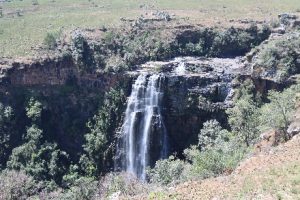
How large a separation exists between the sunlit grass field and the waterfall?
18730 mm

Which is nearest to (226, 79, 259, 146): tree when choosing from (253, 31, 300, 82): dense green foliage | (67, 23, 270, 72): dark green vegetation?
(253, 31, 300, 82): dense green foliage

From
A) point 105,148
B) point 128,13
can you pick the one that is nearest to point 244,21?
point 128,13

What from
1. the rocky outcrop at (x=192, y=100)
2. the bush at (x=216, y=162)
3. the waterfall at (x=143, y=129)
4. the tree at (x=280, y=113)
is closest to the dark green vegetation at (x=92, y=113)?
the rocky outcrop at (x=192, y=100)

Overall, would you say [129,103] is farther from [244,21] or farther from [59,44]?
[244,21]

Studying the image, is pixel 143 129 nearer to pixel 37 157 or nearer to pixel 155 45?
pixel 37 157

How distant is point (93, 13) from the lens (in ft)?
293

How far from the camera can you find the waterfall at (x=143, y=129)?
207 feet

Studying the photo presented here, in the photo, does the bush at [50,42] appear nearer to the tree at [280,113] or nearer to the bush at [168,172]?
the bush at [168,172]

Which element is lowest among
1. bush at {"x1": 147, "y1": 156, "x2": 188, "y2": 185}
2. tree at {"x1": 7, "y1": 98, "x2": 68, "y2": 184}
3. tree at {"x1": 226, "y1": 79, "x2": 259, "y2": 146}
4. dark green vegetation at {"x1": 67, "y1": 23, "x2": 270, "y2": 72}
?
tree at {"x1": 7, "y1": 98, "x2": 68, "y2": 184}

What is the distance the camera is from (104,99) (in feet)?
221

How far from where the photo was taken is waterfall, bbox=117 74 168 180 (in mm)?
63156

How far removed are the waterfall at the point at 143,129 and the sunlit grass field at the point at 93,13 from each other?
18.7 metres

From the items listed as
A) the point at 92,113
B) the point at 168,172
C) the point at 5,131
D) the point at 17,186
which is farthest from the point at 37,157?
the point at 168,172

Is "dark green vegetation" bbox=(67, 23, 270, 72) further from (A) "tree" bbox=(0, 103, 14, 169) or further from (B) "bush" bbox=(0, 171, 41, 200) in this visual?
(B) "bush" bbox=(0, 171, 41, 200)
